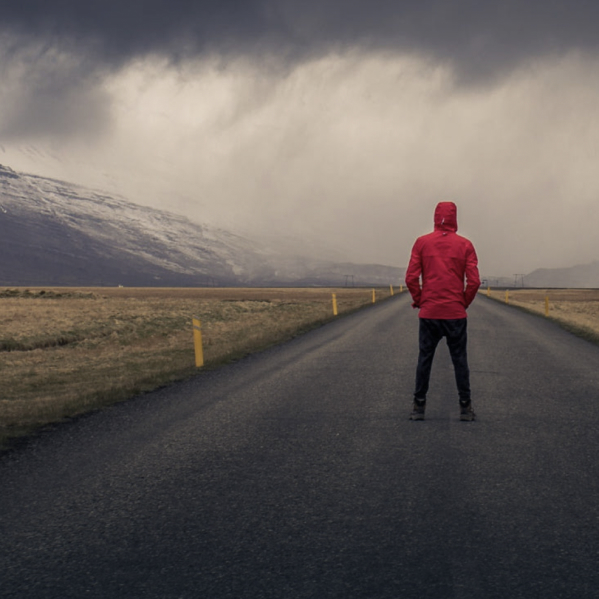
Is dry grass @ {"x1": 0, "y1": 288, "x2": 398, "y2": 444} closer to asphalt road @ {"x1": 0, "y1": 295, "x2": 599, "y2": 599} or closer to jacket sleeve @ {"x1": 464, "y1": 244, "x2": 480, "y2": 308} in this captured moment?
asphalt road @ {"x1": 0, "y1": 295, "x2": 599, "y2": 599}

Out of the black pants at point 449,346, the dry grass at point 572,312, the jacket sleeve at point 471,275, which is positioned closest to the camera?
the jacket sleeve at point 471,275

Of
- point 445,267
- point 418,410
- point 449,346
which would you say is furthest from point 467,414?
point 445,267

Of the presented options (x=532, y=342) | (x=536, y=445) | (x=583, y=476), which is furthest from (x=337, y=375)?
(x=532, y=342)

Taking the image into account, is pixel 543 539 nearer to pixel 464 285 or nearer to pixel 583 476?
pixel 583 476

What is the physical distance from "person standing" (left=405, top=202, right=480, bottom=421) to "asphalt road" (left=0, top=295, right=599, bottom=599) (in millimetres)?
605

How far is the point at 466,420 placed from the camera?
6.97m

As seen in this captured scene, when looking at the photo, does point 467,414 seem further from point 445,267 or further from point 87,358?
point 87,358

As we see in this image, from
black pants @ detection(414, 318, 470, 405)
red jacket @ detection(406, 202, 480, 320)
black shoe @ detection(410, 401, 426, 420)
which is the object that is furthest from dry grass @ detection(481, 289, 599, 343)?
black shoe @ detection(410, 401, 426, 420)

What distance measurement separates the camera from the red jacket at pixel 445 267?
6.96 m

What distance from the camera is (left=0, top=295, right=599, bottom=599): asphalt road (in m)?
3.26

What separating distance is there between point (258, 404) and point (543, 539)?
4.86 meters

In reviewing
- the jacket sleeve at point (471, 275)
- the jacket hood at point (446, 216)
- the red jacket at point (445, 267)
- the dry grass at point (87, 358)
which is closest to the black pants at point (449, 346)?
the red jacket at point (445, 267)

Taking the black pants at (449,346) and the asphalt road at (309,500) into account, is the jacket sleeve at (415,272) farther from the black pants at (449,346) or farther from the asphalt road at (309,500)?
the asphalt road at (309,500)

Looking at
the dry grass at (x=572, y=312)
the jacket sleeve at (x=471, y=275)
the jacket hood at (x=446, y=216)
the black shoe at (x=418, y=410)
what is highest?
the jacket hood at (x=446, y=216)
